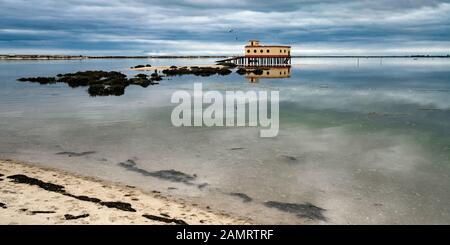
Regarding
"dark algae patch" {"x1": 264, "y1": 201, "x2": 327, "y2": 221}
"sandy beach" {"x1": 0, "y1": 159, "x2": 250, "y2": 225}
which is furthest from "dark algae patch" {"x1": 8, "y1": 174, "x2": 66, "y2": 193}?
"dark algae patch" {"x1": 264, "y1": 201, "x2": 327, "y2": 221}

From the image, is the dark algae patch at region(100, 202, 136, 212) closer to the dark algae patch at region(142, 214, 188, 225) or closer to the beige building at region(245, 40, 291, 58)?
the dark algae patch at region(142, 214, 188, 225)

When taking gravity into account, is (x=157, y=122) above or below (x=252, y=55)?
below

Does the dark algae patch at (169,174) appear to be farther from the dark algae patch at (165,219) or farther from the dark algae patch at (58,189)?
the dark algae patch at (165,219)

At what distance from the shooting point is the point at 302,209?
10148 mm

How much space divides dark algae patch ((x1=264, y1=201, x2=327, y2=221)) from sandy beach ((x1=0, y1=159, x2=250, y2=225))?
1.36m

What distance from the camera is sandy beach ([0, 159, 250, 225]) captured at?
8.70 metres

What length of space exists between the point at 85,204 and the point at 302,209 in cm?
564

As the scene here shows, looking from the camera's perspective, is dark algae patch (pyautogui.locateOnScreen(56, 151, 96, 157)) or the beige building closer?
dark algae patch (pyautogui.locateOnScreen(56, 151, 96, 157))

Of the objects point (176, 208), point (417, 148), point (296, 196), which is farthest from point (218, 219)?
point (417, 148)

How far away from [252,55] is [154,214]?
90484mm

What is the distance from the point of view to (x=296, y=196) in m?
11.0

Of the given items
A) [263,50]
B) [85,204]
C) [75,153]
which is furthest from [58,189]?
[263,50]
